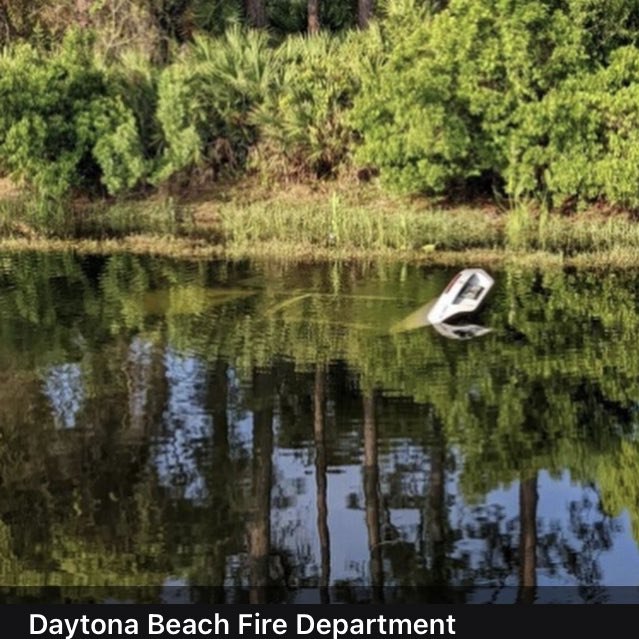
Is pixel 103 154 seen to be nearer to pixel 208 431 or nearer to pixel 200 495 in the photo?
pixel 208 431

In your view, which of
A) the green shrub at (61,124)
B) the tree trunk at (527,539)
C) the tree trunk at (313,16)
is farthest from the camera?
the tree trunk at (313,16)

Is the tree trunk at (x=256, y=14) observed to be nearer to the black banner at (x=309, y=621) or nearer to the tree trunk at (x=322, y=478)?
the tree trunk at (x=322, y=478)

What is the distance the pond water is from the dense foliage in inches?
201

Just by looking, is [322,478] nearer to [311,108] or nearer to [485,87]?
[485,87]

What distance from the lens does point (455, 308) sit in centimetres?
1691

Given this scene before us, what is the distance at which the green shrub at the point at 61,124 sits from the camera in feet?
83.0

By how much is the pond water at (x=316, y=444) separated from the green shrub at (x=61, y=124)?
22.5ft

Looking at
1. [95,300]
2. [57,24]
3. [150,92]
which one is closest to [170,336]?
[95,300]

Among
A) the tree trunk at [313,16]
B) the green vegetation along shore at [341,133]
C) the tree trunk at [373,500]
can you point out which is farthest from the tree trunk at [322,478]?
the tree trunk at [313,16]

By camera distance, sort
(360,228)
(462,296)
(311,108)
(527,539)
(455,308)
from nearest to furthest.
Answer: (527,539), (455,308), (462,296), (360,228), (311,108)

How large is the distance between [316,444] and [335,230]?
36.4 feet

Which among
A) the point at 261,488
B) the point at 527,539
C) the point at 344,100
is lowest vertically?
the point at 527,539

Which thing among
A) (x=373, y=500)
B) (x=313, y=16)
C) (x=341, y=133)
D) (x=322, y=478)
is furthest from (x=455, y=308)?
(x=313, y=16)

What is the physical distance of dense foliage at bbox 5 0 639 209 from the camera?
23.3 metres
